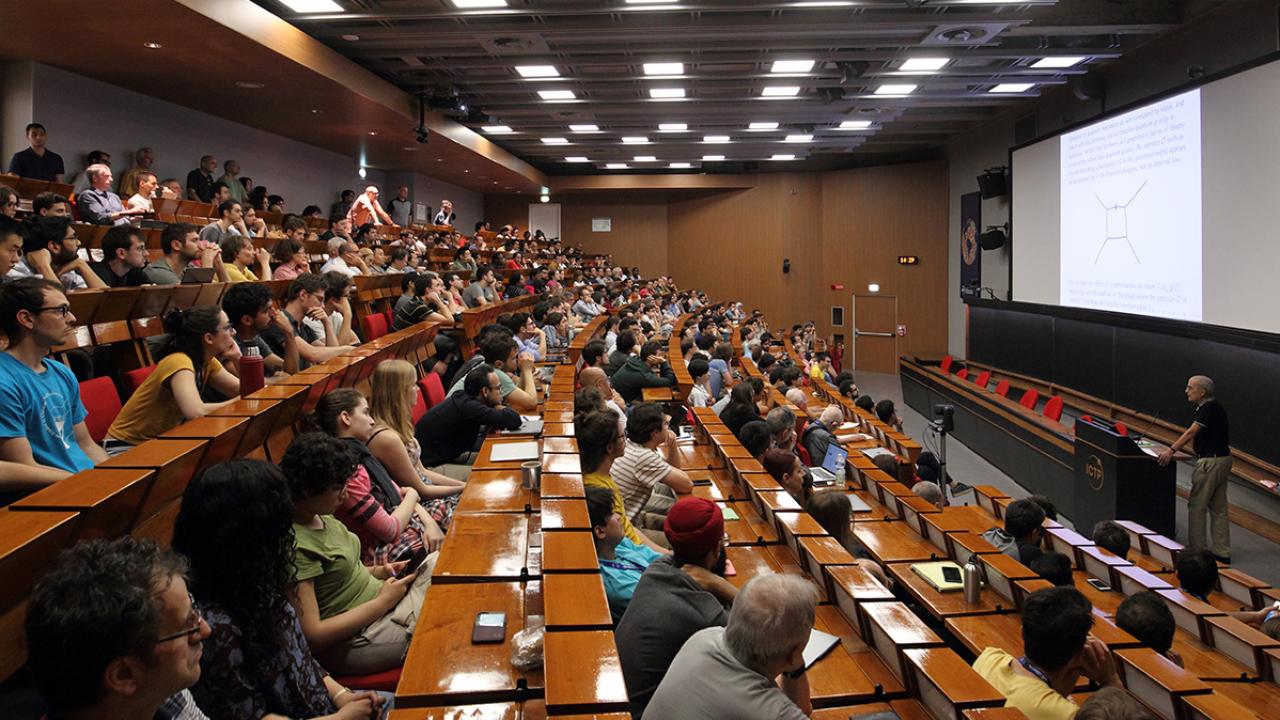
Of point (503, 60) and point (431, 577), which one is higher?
point (503, 60)

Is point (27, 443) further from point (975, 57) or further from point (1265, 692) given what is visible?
point (975, 57)

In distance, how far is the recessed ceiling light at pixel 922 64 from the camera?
915 cm

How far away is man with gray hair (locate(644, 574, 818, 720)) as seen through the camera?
6.11 ft

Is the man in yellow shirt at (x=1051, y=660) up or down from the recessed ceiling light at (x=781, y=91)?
down

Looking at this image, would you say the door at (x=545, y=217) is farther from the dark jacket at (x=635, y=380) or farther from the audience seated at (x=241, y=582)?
the audience seated at (x=241, y=582)

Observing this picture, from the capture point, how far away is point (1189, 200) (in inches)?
308

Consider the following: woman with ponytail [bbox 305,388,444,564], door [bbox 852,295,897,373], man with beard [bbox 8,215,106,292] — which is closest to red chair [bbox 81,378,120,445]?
woman with ponytail [bbox 305,388,444,564]

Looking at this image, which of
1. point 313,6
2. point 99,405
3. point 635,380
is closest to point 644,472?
point 99,405

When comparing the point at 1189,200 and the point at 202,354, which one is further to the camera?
the point at 1189,200

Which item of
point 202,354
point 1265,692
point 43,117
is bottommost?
point 1265,692

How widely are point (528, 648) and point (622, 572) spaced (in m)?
0.72

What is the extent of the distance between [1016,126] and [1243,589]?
9.38 m

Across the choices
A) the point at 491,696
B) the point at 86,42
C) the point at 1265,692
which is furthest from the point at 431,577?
the point at 86,42

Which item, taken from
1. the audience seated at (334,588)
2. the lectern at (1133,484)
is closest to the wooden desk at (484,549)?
the audience seated at (334,588)
